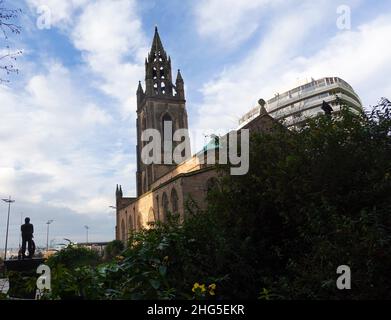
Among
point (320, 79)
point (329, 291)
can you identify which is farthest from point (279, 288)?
point (320, 79)

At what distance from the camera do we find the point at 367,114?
9641mm

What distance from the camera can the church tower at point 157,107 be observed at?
59625 mm

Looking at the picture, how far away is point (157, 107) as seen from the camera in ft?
200

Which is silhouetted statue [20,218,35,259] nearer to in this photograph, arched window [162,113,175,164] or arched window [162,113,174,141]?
arched window [162,113,175,164]

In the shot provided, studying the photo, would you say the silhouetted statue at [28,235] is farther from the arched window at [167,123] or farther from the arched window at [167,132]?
the arched window at [167,123]

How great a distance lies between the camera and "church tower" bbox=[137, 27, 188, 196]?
59.6 m

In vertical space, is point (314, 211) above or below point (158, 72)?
below

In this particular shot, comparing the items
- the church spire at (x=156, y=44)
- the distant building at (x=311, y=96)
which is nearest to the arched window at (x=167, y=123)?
the church spire at (x=156, y=44)

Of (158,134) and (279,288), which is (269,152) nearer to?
(279,288)

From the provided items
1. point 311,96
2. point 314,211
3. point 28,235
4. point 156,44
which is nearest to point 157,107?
point 156,44

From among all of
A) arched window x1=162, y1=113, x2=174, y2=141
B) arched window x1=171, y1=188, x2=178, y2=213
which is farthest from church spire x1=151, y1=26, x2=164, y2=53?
arched window x1=171, y1=188, x2=178, y2=213

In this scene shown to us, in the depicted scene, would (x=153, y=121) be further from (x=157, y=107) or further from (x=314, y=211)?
(x=314, y=211)

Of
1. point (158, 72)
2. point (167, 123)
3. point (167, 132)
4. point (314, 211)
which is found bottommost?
point (314, 211)

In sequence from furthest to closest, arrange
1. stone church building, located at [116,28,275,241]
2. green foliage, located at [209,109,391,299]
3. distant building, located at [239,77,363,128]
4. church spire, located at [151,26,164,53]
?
distant building, located at [239,77,363,128]
church spire, located at [151,26,164,53]
stone church building, located at [116,28,275,241]
green foliage, located at [209,109,391,299]
